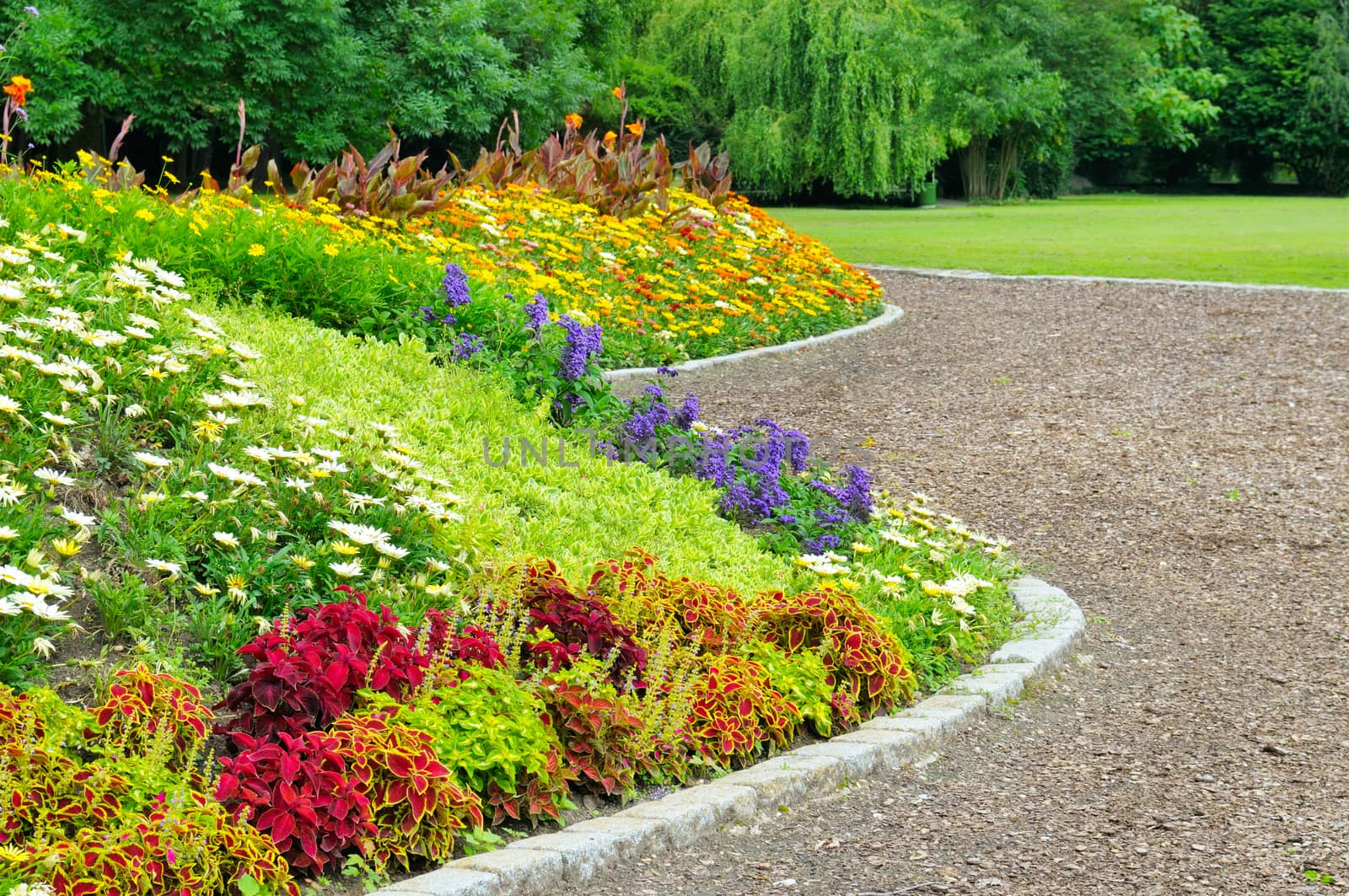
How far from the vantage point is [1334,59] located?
145 ft

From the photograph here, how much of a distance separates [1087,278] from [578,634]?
37.9ft

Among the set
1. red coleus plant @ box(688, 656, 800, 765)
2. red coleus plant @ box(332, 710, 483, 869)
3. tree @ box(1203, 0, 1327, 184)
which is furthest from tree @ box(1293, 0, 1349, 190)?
red coleus plant @ box(332, 710, 483, 869)

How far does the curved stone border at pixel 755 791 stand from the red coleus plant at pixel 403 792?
0.30 ft

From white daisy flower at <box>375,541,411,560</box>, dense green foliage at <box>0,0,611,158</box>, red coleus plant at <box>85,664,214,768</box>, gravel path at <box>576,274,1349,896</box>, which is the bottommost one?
gravel path at <box>576,274,1349,896</box>

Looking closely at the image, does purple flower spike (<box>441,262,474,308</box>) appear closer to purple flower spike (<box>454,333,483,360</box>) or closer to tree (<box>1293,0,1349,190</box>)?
purple flower spike (<box>454,333,483,360</box>)

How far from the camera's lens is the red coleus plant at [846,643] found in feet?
13.1

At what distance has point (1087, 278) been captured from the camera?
1400cm

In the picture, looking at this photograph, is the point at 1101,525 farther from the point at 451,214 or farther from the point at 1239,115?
the point at 1239,115

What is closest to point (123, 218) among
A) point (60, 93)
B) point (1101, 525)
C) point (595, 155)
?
point (1101, 525)

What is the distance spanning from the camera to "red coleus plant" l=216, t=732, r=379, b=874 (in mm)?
2686

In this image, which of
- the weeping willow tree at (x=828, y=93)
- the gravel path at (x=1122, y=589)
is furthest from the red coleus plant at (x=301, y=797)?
the weeping willow tree at (x=828, y=93)

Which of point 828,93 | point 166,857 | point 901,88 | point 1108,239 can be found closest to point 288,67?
point 828,93

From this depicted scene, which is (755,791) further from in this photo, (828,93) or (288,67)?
(828,93)

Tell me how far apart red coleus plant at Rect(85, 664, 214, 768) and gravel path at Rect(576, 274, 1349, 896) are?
96cm
